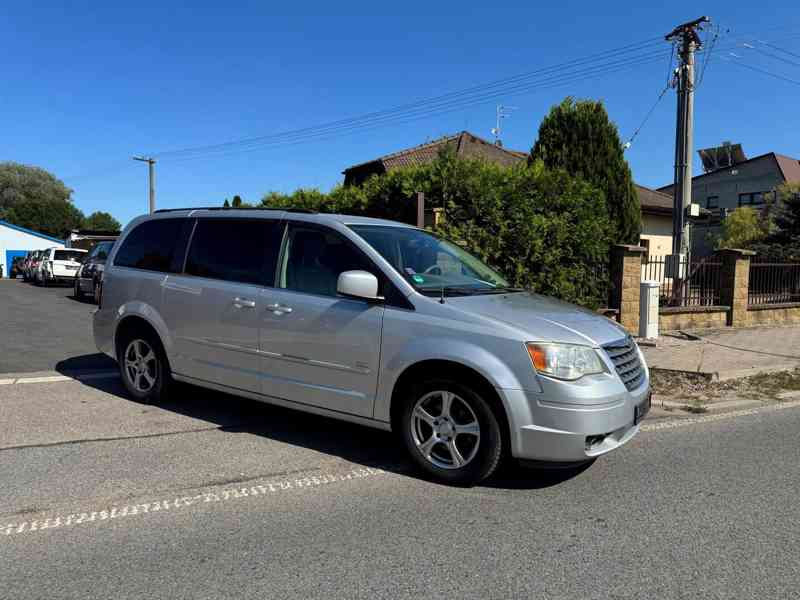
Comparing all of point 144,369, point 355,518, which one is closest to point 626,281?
point 144,369

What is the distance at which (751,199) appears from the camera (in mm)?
44125

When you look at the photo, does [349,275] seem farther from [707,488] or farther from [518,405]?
[707,488]

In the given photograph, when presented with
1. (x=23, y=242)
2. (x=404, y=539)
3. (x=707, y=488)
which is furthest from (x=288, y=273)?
(x=23, y=242)

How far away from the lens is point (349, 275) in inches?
175

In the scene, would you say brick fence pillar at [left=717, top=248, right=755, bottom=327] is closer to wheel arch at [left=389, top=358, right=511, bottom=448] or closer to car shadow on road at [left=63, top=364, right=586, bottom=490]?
car shadow on road at [left=63, top=364, right=586, bottom=490]

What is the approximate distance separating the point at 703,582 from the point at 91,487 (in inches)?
146

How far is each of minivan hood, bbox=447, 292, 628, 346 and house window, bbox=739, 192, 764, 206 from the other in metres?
44.7

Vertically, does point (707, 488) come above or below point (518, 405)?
below

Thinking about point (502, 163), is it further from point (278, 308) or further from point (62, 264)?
point (278, 308)

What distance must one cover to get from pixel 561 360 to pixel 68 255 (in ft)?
88.7

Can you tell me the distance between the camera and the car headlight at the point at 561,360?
397 centimetres

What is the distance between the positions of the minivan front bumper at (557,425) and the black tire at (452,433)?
157mm

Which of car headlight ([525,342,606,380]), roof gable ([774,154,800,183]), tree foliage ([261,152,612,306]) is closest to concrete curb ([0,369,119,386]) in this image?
tree foliage ([261,152,612,306])

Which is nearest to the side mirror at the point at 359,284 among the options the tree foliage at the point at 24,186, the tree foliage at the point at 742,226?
the tree foliage at the point at 742,226
